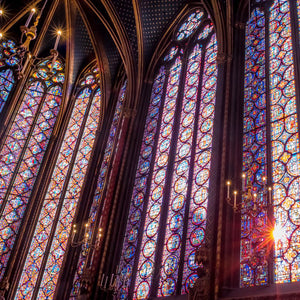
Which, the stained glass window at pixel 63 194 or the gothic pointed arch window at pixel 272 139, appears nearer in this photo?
the gothic pointed arch window at pixel 272 139

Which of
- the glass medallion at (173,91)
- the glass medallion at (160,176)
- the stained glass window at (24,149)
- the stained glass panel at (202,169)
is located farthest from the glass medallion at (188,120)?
the stained glass window at (24,149)

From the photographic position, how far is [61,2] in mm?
18422

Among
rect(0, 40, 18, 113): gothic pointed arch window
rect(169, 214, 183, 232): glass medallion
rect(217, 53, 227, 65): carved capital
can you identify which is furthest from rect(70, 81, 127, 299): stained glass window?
rect(0, 40, 18, 113): gothic pointed arch window

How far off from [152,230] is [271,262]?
3.83 meters

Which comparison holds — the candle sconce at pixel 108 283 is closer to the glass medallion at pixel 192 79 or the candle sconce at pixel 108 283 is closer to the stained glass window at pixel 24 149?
the stained glass window at pixel 24 149

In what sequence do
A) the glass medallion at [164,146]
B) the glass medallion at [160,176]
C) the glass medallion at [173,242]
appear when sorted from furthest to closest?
the glass medallion at [164,146] → the glass medallion at [160,176] → the glass medallion at [173,242]

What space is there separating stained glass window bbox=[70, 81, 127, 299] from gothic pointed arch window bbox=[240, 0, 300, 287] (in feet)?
16.8

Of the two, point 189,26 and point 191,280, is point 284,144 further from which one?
point 189,26

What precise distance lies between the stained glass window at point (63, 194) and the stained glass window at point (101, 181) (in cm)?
88

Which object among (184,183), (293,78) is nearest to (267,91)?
(293,78)

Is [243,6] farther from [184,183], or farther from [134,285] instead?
[134,285]

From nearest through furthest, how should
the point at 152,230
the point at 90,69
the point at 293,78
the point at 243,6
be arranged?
the point at 293,78, the point at 152,230, the point at 243,6, the point at 90,69

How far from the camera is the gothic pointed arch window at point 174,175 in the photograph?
10945 mm

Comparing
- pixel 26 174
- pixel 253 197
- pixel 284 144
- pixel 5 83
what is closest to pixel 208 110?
pixel 284 144
